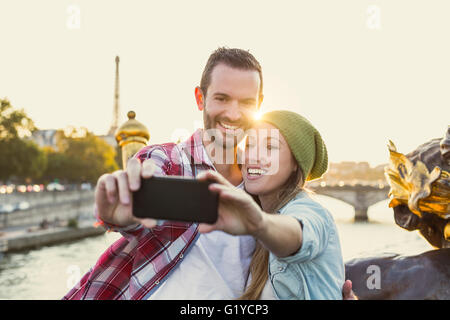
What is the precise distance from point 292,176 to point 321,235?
29 centimetres

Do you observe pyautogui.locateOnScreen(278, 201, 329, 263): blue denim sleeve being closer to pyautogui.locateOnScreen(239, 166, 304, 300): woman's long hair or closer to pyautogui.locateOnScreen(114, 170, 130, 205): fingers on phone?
pyautogui.locateOnScreen(239, 166, 304, 300): woman's long hair

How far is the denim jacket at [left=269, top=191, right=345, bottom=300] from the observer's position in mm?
1129

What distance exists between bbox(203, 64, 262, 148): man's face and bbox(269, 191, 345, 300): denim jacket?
523mm

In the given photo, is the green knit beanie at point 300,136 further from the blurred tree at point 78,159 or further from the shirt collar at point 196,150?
the blurred tree at point 78,159

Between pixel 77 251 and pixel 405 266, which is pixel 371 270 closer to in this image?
pixel 405 266

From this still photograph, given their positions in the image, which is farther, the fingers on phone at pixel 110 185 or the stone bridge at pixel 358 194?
the stone bridge at pixel 358 194

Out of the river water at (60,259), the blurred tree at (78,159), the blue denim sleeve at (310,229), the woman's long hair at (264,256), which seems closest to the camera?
the blue denim sleeve at (310,229)

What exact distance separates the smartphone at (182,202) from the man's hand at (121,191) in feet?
0.10

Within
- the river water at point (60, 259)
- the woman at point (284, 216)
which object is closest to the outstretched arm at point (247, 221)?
the woman at point (284, 216)

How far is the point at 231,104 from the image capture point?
1703 millimetres

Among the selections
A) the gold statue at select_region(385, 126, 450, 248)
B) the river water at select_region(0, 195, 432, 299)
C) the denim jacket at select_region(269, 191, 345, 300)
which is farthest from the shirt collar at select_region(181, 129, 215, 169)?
the river water at select_region(0, 195, 432, 299)

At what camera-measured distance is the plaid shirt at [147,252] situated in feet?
4.50

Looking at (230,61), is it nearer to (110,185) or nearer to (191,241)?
(191,241)
